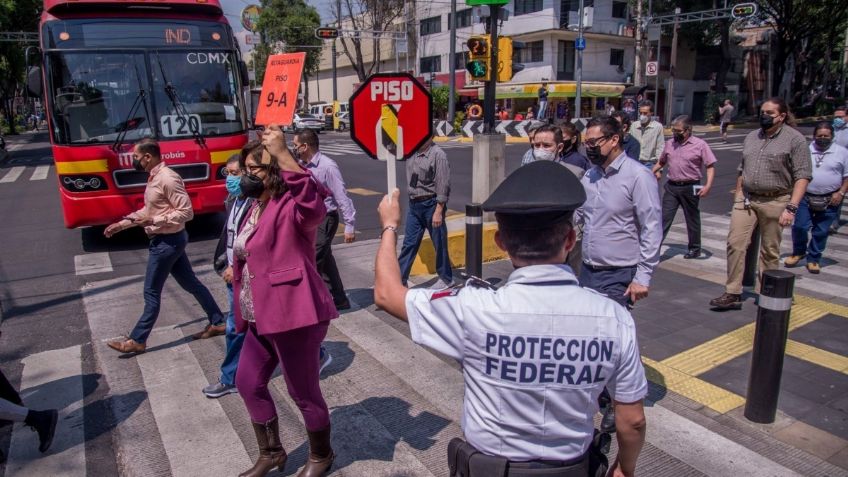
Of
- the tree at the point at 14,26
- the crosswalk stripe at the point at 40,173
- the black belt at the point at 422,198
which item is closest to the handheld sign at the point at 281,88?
the black belt at the point at 422,198

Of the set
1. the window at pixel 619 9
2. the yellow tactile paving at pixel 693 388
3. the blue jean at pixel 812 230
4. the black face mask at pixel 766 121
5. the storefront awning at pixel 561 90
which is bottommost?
the yellow tactile paving at pixel 693 388

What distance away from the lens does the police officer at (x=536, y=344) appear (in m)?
1.74

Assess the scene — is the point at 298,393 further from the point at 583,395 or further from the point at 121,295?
the point at 121,295

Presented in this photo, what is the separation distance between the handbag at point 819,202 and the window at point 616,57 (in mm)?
37599

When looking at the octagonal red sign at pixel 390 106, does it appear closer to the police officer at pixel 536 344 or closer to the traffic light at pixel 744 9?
the police officer at pixel 536 344

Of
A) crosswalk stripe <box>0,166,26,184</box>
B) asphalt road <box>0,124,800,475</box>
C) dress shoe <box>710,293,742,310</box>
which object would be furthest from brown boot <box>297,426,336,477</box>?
crosswalk stripe <box>0,166,26,184</box>

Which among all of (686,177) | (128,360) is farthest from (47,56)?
(686,177)

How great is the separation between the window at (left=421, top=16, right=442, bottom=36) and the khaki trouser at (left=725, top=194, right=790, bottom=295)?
45.3 m

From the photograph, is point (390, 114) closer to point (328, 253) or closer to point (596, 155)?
point (596, 155)

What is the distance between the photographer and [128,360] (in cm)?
513

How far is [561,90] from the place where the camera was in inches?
1533

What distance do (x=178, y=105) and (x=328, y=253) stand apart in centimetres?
451

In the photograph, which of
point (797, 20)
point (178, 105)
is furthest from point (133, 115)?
point (797, 20)

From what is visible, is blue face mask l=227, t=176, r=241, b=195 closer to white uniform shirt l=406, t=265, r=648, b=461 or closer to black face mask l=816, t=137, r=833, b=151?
white uniform shirt l=406, t=265, r=648, b=461
